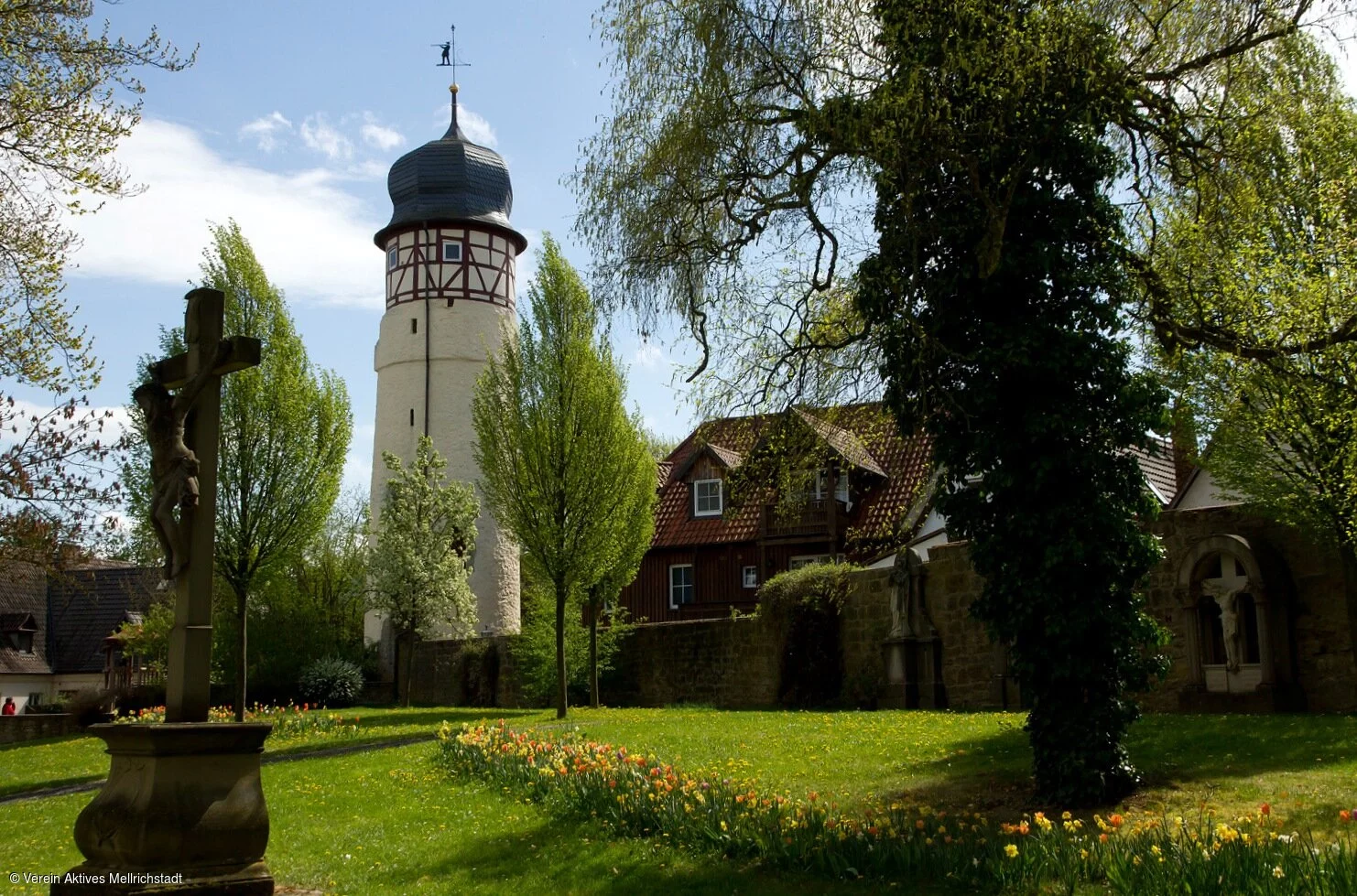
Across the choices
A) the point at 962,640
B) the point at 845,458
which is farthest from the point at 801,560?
the point at 845,458

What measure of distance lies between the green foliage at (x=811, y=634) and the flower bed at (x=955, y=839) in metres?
11.3

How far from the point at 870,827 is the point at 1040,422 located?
12.1ft

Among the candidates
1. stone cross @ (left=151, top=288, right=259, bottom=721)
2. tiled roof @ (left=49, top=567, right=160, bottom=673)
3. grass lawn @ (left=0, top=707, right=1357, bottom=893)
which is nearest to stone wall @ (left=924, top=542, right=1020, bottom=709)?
grass lawn @ (left=0, top=707, right=1357, bottom=893)

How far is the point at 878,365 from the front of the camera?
11445 mm

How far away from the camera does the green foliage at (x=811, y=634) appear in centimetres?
2173

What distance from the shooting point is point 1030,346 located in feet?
32.5

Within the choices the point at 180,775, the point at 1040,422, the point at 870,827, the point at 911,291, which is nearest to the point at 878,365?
the point at 911,291

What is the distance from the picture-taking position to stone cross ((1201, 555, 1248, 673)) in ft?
48.3

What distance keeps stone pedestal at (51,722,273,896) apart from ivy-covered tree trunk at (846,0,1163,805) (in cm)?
595

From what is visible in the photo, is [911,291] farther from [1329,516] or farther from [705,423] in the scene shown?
[1329,516]

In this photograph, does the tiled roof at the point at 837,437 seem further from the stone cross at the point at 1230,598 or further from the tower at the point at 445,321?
the tower at the point at 445,321

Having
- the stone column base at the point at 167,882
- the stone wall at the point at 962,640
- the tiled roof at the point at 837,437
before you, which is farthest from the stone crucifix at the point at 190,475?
the stone wall at the point at 962,640

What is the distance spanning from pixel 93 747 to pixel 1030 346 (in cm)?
1860

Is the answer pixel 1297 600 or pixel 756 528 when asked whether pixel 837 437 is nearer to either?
pixel 1297 600
